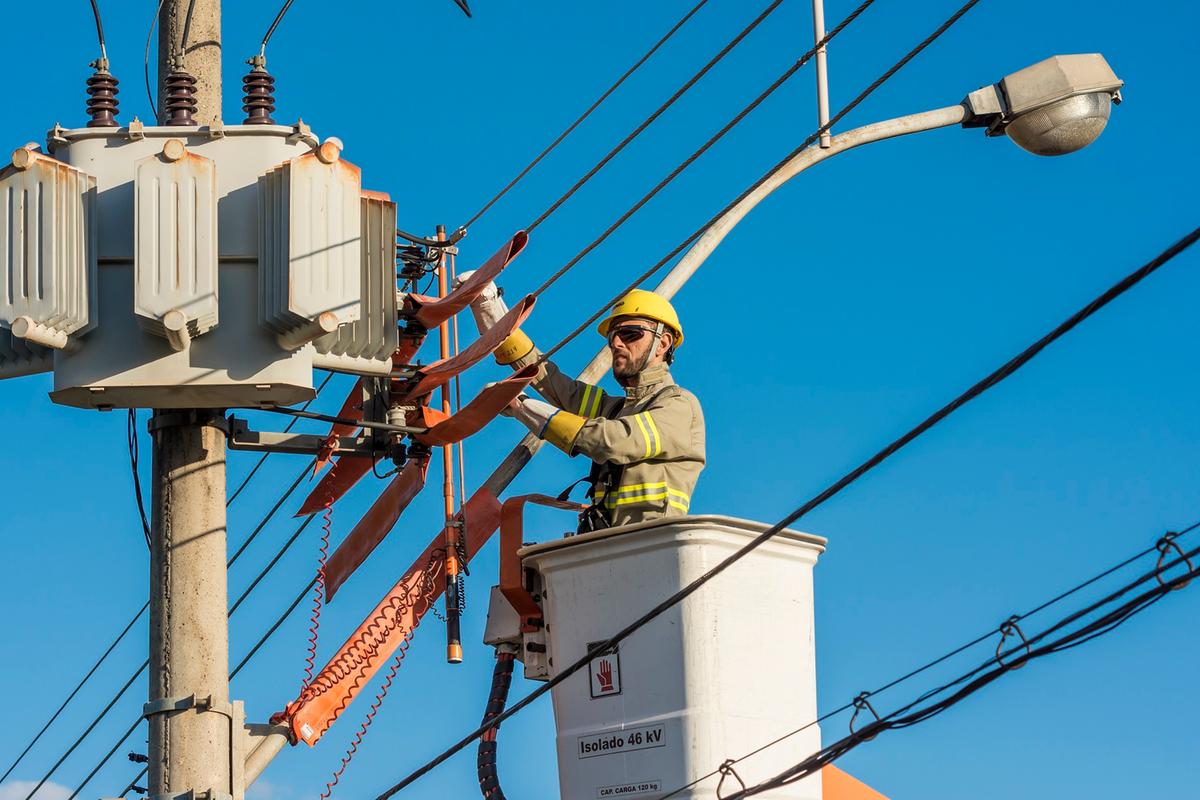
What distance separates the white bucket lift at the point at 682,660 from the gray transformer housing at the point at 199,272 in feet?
5.03

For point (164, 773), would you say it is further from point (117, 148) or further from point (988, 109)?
point (988, 109)

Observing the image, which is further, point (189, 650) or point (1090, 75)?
point (1090, 75)

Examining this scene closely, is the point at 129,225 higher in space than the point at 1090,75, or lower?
lower

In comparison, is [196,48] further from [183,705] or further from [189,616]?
[183,705]

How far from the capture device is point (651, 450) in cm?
1012

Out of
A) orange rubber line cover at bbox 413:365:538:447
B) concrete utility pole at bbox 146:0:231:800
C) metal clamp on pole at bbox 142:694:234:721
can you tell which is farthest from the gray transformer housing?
metal clamp on pole at bbox 142:694:234:721

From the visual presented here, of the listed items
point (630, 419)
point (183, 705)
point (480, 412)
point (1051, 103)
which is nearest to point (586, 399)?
point (630, 419)

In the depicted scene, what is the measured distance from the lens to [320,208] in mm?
9219

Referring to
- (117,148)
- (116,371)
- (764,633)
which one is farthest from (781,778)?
(117,148)

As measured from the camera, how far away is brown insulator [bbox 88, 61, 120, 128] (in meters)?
9.53

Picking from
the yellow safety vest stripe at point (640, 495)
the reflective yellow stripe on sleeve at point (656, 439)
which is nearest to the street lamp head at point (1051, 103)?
the reflective yellow stripe on sleeve at point (656, 439)

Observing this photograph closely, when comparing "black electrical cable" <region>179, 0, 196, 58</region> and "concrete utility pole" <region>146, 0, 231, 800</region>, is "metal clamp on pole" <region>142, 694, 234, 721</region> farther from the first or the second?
"black electrical cable" <region>179, 0, 196, 58</region>

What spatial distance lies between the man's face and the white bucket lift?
4.06ft

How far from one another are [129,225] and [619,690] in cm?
277
